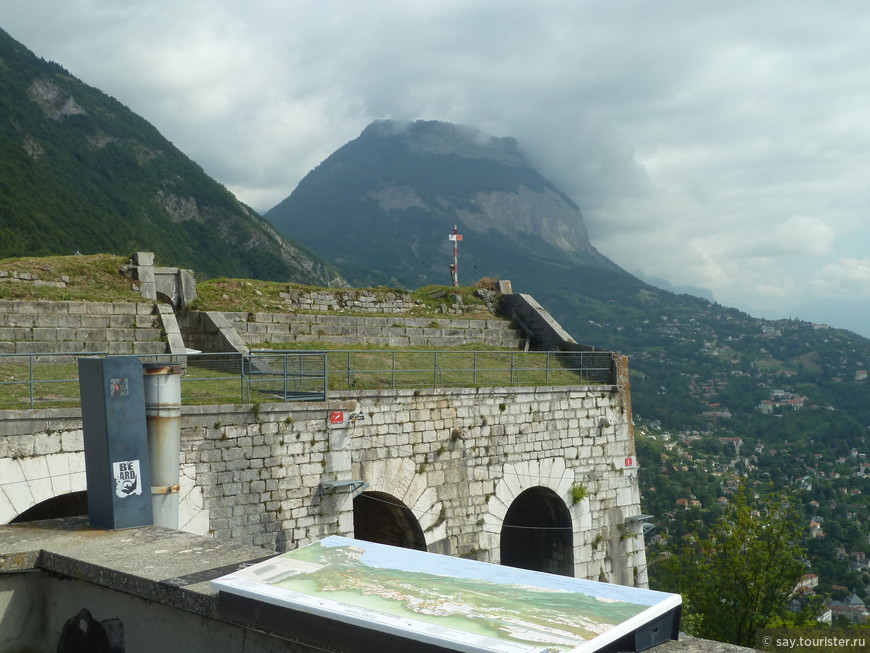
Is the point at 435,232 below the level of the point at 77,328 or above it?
above

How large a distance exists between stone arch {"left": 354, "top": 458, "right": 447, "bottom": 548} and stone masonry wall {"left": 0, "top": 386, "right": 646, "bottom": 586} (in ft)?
0.06

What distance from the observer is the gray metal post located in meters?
5.54

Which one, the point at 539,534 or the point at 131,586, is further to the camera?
the point at 539,534

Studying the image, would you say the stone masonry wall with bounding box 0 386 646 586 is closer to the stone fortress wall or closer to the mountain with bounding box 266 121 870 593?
the stone fortress wall

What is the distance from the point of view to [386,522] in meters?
14.3

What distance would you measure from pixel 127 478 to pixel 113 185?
221ft

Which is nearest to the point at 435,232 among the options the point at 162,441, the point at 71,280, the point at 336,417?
the point at 71,280

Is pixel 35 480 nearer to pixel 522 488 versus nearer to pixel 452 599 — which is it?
pixel 452 599

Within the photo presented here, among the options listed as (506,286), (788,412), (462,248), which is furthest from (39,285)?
(462,248)

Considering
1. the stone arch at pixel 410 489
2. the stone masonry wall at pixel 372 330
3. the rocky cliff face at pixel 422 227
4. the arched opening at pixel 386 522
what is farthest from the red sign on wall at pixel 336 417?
the rocky cliff face at pixel 422 227

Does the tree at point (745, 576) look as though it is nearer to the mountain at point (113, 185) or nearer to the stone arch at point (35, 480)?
the stone arch at point (35, 480)

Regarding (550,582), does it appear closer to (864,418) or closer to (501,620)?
(501,620)

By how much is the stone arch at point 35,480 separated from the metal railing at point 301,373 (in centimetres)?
71

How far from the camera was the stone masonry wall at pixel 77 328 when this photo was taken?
45.5 ft
